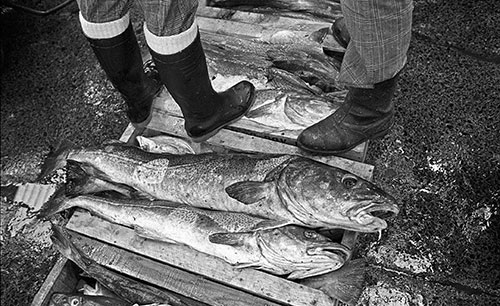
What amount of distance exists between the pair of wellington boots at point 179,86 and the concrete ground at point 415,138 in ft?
2.06

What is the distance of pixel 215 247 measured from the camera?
2906 mm

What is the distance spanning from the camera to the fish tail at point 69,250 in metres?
3.06

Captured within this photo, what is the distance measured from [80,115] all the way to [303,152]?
6.12 feet

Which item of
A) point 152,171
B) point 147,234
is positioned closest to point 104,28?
point 152,171

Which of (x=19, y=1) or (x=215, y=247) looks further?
(x=19, y=1)

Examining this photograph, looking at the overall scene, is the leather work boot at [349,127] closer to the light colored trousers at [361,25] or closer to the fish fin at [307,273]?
the light colored trousers at [361,25]

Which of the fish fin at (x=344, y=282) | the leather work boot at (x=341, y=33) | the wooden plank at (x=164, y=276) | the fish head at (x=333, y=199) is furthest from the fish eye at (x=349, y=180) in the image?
the leather work boot at (x=341, y=33)

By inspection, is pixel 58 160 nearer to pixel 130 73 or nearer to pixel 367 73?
pixel 130 73

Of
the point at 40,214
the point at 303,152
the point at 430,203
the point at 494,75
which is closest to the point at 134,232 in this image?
the point at 40,214

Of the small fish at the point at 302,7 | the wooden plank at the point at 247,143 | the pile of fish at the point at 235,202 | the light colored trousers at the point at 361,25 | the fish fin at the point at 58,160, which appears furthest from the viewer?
the small fish at the point at 302,7

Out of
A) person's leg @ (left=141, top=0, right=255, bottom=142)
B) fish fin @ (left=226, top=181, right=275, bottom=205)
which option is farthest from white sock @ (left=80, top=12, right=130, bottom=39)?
fish fin @ (left=226, top=181, right=275, bottom=205)

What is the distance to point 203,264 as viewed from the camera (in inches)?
116

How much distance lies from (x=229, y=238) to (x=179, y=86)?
2.72 ft

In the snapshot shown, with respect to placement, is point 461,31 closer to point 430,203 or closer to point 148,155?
point 430,203
